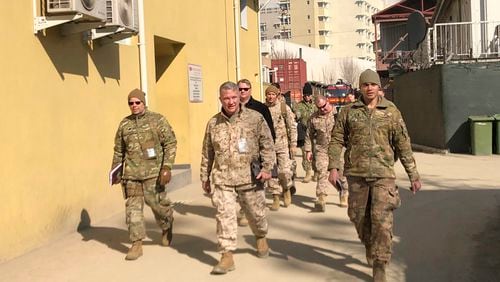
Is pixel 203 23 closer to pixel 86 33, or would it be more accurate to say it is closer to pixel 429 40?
pixel 86 33

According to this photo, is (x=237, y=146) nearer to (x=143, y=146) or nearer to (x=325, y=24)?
(x=143, y=146)

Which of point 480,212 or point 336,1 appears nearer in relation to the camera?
point 480,212

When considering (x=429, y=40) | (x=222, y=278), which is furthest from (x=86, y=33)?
(x=429, y=40)

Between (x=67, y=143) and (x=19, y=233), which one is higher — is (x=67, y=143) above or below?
above

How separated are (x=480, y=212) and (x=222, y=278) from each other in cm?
450

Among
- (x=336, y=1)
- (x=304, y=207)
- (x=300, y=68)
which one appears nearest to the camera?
(x=304, y=207)

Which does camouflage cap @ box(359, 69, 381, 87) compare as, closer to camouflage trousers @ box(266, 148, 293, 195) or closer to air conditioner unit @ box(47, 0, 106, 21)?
camouflage trousers @ box(266, 148, 293, 195)

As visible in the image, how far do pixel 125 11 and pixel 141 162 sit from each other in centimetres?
284

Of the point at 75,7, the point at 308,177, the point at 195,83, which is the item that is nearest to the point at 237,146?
the point at 75,7

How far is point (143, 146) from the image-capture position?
21.3ft

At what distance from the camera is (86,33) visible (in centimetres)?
802

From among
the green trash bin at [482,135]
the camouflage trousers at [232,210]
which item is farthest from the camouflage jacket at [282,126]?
the green trash bin at [482,135]

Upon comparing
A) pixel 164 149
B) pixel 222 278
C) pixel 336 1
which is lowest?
pixel 222 278

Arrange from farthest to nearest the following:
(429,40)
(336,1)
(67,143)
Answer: (336,1)
(429,40)
(67,143)
